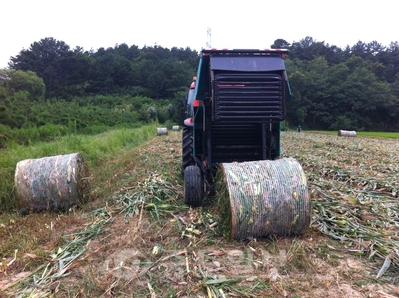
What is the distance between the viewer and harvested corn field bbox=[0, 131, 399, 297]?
295 centimetres

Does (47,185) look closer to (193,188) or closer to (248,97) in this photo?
(193,188)

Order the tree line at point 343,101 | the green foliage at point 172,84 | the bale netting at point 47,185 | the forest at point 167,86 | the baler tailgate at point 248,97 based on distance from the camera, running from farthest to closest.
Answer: the tree line at point 343,101, the green foliage at point 172,84, the forest at point 167,86, the bale netting at point 47,185, the baler tailgate at point 248,97

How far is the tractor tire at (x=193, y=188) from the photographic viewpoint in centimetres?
509

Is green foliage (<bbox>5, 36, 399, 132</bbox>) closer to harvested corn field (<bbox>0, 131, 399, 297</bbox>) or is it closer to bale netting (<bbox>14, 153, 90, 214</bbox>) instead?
bale netting (<bbox>14, 153, 90, 214</bbox>)

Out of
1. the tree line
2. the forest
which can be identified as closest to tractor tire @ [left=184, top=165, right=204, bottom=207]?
the forest

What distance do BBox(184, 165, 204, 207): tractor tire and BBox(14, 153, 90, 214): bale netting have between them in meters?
1.97

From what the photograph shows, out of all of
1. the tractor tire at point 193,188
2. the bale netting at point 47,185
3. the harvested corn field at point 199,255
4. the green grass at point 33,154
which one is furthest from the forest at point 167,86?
the harvested corn field at point 199,255

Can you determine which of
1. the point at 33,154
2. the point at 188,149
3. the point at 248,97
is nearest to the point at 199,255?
the point at 248,97

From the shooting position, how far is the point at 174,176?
7.37 m

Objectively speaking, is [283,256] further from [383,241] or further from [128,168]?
[128,168]

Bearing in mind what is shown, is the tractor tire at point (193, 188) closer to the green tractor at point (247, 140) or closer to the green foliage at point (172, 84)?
the green tractor at point (247, 140)

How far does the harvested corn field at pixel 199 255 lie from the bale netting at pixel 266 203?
0.16 meters

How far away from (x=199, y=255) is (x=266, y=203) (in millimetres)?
983

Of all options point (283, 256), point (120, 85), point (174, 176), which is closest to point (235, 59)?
point (283, 256)
